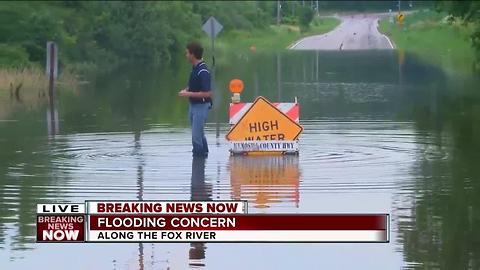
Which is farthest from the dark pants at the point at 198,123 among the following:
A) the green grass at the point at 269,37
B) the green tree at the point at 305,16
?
the green grass at the point at 269,37

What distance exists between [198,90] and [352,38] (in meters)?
62.3

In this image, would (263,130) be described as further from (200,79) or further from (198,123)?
(200,79)

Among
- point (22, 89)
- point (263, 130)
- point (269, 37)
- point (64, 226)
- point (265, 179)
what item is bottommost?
point (64, 226)

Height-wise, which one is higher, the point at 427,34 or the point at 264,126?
the point at 427,34

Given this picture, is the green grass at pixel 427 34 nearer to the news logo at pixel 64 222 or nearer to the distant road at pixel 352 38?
the distant road at pixel 352 38

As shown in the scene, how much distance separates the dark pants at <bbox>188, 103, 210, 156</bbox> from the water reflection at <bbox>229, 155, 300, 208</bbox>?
1.72 ft

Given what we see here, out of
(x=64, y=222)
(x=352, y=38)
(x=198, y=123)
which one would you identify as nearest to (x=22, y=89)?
(x=198, y=123)

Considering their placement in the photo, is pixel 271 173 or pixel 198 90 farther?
pixel 198 90

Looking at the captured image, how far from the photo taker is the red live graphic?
8.86 meters

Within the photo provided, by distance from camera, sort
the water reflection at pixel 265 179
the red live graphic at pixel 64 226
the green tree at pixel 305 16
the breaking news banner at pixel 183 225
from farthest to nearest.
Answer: the green tree at pixel 305 16 < the water reflection at pixel 265 179 < the red live graphic at pixel 64 226 < the breaking news banner at pixel 183 225

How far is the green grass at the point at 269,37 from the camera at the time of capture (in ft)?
252

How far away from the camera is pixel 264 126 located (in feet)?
62.9

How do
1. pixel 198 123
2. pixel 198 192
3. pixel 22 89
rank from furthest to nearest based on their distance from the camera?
pixel 22 89, pixel 198 123, pixel 198 192

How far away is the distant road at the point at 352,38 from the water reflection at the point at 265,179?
56969 millimetres
